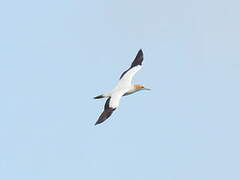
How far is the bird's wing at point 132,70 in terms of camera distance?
8419 cm

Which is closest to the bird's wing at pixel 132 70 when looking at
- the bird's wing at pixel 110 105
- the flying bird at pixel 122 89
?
the flying bird at pixel 122 89

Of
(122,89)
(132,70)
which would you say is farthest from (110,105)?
(132,70)

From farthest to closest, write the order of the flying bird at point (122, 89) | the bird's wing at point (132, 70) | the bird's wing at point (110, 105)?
the bird's wing at point (132, 70) < the flying bird at point (122, 89) < the bird's wing at point (110, 105)

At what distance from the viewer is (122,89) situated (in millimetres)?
81125

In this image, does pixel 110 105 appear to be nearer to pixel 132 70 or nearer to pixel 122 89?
pixel 122 89

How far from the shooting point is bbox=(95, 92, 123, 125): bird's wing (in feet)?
246

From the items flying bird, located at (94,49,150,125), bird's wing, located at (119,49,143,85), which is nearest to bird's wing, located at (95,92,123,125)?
flying bird, located at (94,49,150,125)

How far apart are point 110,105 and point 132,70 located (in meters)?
10.3

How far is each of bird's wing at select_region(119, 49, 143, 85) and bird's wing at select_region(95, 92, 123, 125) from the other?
14.9 feet

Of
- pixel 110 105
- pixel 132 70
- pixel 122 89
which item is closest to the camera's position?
pixel 110 105

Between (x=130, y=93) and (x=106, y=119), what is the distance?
317 inches

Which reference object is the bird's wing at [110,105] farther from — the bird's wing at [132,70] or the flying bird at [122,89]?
the bird's wing at [132,70]

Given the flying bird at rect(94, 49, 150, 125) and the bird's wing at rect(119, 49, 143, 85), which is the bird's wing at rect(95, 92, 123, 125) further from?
the bird's wing at rect(119, 49, 143, 85)

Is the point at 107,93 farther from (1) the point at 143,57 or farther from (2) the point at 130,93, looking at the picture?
(1) the point at 143,57
